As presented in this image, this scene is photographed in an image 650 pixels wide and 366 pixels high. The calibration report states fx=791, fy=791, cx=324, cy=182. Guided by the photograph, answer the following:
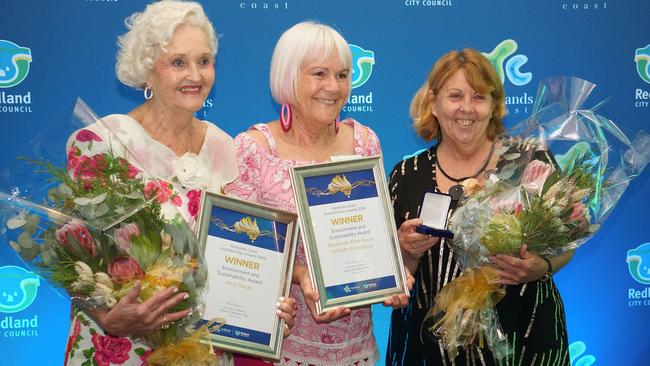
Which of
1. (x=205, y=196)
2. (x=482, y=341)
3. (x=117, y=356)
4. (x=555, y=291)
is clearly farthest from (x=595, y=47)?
(x=117, y=356)

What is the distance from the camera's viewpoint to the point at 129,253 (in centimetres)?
208

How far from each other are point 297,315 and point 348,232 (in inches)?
15.7

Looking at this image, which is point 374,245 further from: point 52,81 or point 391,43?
point 52,81

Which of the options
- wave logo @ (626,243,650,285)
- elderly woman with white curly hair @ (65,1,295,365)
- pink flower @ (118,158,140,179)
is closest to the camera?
pink flower @ (118,158,140,179)

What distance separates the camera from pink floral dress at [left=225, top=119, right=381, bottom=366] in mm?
2625

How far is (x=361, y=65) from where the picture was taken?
13.7 feet

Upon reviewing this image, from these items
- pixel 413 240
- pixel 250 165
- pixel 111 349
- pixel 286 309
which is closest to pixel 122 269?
pixel 111 349

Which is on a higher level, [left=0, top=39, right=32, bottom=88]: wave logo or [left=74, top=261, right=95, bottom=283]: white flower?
[left=0, top=39, right=32, bottom=88]: wave logo

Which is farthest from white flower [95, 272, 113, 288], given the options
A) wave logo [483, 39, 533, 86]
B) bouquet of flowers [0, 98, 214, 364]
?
wave logo [483, 39, 533, 86]

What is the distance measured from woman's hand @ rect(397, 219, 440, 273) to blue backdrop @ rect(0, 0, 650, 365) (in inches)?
64.2

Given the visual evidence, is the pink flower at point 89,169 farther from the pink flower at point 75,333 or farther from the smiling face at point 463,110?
the smiling face at point 463,110

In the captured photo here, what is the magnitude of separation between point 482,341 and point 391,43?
2063 mm

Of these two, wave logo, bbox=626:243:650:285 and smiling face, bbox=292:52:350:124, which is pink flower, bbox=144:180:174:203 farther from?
wave logo, bbox=626:243:650:285

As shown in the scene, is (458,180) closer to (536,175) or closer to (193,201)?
(536,175)
